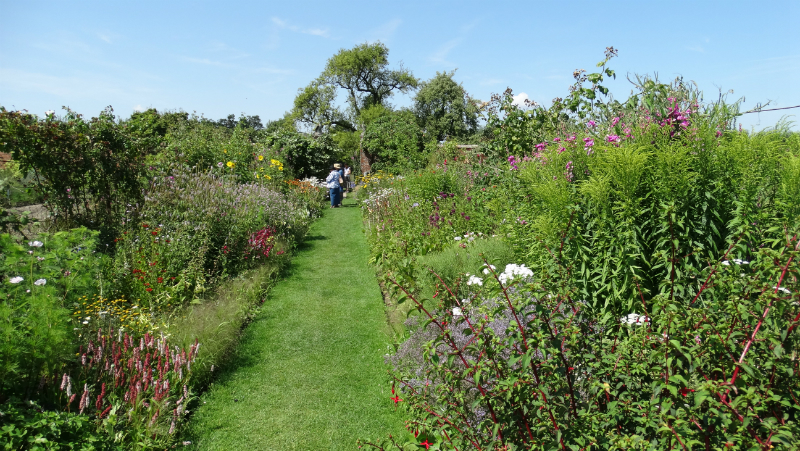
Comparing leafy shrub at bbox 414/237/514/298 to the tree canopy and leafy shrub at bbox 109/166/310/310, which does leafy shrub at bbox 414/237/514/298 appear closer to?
leafy shrub at bbox 109/166/310/310

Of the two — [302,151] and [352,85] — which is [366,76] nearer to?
[352,85]

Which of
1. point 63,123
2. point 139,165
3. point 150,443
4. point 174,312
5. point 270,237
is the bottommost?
point 150,443

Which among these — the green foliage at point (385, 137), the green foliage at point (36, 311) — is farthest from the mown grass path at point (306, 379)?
the green foliage at point (385, 137)

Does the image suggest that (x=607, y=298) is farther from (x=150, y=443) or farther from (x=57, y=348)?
(x=57, y=348)

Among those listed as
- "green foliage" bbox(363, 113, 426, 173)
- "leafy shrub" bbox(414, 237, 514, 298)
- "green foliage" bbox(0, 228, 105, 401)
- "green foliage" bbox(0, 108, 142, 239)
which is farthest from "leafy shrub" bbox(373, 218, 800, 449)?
"green foliage" bbox(363, 113, 426, 173)

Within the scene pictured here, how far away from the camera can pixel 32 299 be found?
10.7ft

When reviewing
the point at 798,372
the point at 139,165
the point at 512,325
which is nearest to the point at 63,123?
the point at 139,165

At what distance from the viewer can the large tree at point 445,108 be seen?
41.9m

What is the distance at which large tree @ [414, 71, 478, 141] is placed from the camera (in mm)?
41906

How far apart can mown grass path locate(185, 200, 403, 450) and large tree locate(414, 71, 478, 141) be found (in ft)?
117

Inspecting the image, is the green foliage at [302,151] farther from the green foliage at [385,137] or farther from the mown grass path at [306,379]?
the mown grass path at [306,379]

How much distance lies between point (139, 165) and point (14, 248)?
13.8 ft

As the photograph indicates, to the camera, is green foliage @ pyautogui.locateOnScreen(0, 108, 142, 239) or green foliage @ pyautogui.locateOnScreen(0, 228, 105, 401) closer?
green foliage @ pyautogui.locateOnScreen(0, 228, 105, 401)

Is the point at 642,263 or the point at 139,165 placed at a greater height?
the point at 139,165
